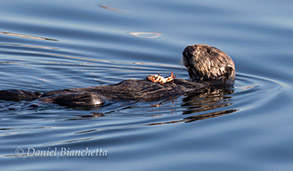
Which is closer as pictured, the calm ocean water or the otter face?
the calm ocean water

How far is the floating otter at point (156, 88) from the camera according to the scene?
27.6ft

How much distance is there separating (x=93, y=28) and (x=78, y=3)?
1.44 m

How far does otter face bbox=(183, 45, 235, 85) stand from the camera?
9992 mm

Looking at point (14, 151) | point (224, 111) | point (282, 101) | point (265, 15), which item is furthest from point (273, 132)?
point (265, 15)

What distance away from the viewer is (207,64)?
10047mm

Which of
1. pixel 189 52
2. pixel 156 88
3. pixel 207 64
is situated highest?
pixel 189 52

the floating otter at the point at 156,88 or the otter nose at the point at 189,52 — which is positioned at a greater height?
the otter nose at the point at 189,52

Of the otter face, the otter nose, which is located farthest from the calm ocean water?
the otter nose

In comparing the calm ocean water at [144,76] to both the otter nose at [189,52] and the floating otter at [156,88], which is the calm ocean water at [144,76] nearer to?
the floating otter at [156,88]

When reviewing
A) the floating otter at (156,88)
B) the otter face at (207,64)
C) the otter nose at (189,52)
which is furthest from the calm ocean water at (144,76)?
the otter nose at (189,52)

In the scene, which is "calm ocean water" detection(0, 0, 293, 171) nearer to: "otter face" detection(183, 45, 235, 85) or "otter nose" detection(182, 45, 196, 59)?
"otter face" detection(183, 45, 235, 85)

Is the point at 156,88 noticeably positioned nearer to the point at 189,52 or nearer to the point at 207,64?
the point at 189,52

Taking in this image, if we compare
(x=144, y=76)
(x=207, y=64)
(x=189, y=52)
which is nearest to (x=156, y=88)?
(x=189, y=52)

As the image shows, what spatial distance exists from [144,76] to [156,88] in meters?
1.64
